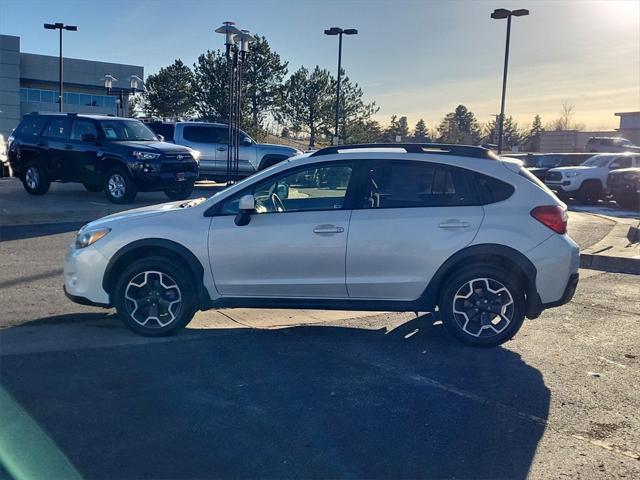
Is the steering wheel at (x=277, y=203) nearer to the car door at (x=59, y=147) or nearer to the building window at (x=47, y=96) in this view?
the car door at (x=59, y=147)

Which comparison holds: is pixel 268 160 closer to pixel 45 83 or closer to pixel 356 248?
pixel 356 248

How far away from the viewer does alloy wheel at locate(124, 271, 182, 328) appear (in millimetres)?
5898

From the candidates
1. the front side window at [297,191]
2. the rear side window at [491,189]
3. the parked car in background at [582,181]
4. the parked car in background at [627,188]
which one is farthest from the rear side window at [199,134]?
the rear side window at [491,189]

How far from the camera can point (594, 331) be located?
6520mm

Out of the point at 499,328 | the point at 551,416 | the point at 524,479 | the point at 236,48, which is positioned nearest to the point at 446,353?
the point at 499,328

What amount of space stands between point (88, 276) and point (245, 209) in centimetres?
157

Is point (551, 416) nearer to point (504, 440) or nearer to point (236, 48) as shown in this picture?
point (504, 440)

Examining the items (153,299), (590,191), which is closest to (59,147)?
(153,299)

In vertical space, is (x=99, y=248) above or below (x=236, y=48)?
below

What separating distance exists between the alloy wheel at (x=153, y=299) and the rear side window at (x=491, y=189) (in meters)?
2.84

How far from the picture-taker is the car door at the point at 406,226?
572 cm

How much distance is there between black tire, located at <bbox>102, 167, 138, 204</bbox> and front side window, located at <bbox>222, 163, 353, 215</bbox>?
30.3 feet

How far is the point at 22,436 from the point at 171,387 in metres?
1.09

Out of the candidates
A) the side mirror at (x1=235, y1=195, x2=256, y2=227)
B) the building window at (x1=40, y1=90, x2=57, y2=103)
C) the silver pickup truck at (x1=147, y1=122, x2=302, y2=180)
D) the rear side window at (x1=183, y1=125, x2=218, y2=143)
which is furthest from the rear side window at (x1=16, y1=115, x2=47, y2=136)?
the building window at (x1=40, y1=90, x2=57, y2=103)
